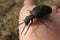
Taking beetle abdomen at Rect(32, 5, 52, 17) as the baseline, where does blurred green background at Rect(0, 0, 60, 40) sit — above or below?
below

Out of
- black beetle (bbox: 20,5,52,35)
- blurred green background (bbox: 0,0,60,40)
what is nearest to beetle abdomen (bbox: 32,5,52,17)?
black beetle (bbox: 20,5,52,35)

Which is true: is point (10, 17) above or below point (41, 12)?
below

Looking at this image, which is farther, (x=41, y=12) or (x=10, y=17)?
(x=10, y=17)

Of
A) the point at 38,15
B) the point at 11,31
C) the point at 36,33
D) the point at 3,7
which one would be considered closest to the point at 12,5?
the point at 3,7

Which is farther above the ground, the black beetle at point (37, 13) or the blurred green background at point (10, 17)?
the black beetle at point (37, 13)

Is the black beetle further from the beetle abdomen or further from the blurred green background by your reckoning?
the blurred green background

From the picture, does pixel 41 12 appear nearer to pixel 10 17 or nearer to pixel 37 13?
pixel 37 13

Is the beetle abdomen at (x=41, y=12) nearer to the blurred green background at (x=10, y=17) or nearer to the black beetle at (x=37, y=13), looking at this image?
the black beetle at (x=37, y=13)

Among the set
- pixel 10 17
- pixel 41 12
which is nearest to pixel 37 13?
pixel 41 12

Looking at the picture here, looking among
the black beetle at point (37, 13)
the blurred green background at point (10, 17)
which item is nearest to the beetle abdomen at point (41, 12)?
the black beetle at point (37, 13)
